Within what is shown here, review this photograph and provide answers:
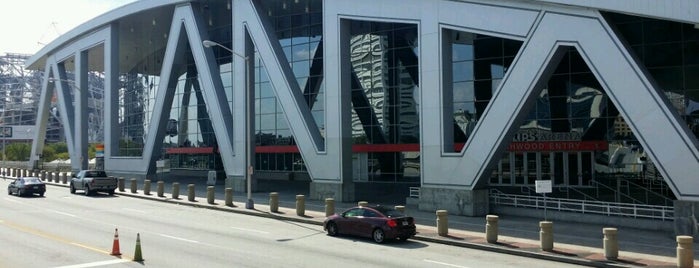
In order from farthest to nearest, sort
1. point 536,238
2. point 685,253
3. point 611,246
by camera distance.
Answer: point 536,238 → point 611,246 → point 685,253

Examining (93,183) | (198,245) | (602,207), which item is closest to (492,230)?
(602,207)

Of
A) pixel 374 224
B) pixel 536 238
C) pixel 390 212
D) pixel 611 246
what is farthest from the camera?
pixel 536 238

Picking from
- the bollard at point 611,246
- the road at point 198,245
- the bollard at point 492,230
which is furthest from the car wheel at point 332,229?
the bollard at point 611,246

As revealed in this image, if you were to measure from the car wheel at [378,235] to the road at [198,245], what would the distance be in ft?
0.78

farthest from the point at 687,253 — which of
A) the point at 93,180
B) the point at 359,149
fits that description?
the point at 93,180

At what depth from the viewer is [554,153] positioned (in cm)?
3706

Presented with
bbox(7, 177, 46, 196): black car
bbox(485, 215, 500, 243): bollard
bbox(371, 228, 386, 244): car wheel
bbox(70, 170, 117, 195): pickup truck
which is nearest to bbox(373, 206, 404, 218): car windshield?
bbox(371, 228, 386, 244): car wheel

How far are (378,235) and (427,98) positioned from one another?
36.5 feet

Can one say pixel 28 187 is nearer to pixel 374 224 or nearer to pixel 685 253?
pixel 374 224

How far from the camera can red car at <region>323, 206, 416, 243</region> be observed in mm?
18297

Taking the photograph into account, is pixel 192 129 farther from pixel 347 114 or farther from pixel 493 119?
pixel 493 119

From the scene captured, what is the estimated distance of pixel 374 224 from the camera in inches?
733

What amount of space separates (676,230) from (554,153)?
17.7 metres

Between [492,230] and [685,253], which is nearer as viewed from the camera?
[685,253]
